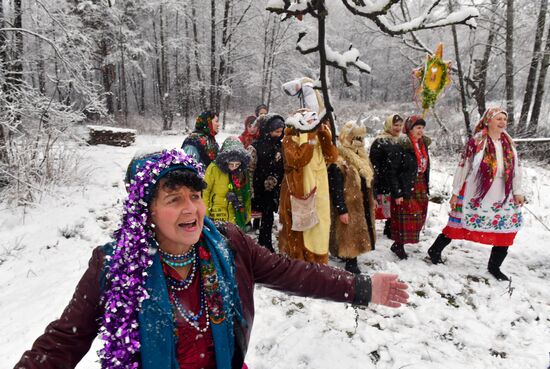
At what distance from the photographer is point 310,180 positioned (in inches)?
145

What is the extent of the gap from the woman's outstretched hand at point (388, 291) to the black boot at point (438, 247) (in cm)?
316

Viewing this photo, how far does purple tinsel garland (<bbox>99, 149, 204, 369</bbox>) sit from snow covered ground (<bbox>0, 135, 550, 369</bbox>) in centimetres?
79

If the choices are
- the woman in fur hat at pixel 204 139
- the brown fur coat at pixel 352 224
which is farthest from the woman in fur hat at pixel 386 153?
the woman in fur hat at pixel 204 139

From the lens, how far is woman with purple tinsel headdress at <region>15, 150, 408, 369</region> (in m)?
1.31

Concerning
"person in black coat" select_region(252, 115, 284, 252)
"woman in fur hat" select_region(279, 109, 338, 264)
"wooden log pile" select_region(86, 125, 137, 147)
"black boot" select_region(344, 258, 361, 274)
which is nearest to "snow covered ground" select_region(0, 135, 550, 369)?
"black boot" select_region(344, 258, 361, 274)

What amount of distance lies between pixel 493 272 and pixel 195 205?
14.1 ft

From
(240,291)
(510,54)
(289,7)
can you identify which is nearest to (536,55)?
(510,54)

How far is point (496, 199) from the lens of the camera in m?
3.97

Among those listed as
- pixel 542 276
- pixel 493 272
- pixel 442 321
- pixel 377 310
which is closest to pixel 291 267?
pixel 377 310

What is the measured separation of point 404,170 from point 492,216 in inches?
44.2

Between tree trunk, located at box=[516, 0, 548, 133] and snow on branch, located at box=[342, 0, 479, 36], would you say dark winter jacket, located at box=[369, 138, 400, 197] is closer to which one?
snow on branch, located at box=[342, 0, 479, 36]

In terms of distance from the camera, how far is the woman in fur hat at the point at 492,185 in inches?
154

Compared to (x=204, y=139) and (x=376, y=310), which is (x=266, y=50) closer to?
(x=204, y=139)

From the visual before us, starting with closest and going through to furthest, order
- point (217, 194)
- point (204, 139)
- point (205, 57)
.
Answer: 1. point (217, 194)
2. point (204, 139)
3. point (205, 57)
